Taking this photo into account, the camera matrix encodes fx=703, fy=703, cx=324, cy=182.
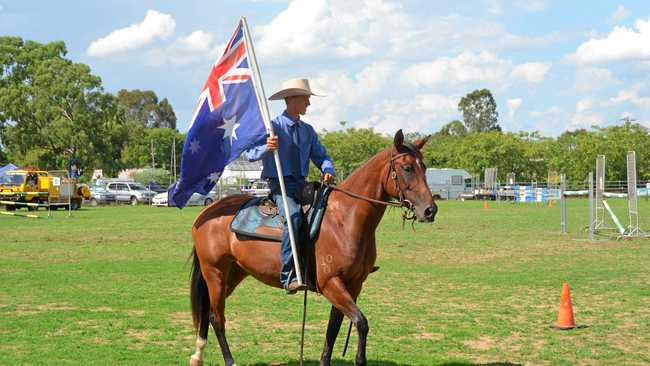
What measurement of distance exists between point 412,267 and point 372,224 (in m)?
10.3

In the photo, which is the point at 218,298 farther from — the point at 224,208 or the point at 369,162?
the point at 369,162

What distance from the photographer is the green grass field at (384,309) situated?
329 inches

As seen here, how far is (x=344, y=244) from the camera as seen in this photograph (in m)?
6.88

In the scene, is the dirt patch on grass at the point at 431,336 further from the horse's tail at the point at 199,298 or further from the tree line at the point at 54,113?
the tree line at the point at 54,113

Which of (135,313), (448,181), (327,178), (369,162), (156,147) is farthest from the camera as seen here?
(156,147)

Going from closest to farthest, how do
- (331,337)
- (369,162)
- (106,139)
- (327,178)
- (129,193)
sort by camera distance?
(331,337) → (369,162) → (327,178) → (129,193) → (106,139)

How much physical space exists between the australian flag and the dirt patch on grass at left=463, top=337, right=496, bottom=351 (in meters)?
3.77

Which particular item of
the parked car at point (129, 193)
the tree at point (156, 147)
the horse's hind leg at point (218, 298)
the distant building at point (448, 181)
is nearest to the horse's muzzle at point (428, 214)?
the horse's hind leg at point (218, 298)

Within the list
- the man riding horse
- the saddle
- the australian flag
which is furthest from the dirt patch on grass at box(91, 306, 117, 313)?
the man riding horse

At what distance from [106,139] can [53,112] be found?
217 inches

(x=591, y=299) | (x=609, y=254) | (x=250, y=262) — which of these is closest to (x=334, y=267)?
(x=250, y=262)

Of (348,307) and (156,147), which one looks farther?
(156,147)

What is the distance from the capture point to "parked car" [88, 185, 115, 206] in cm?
5925

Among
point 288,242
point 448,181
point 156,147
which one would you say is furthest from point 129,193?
point 156,147
